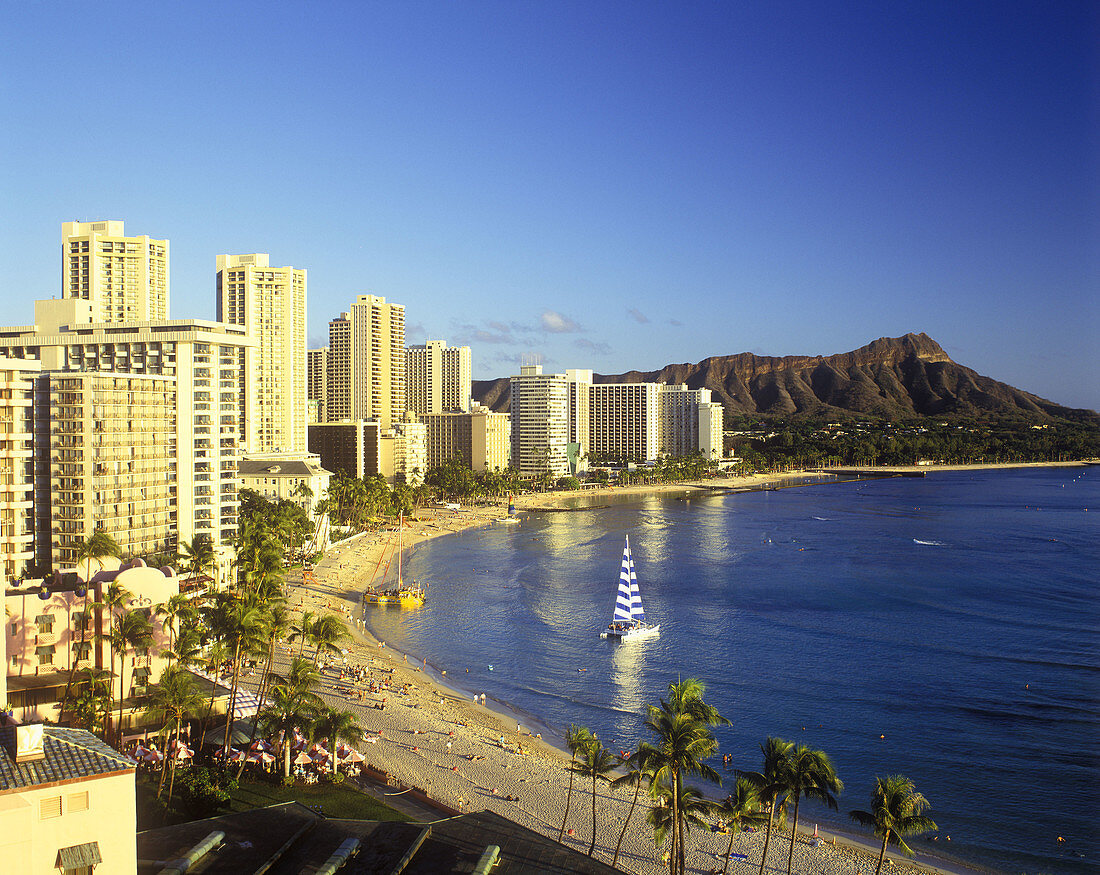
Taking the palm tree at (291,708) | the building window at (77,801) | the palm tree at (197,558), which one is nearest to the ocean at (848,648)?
the palm tree at (197,558)

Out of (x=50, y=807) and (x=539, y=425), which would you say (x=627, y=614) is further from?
(x=539, y=425)

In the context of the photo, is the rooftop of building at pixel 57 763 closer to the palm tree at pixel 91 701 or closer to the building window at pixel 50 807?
the building window at pixel 50 807

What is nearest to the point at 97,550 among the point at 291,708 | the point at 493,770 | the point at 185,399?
the point at 291,708

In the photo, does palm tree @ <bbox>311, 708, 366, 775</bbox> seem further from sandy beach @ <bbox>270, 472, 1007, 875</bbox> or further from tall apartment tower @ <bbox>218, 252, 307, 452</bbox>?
tall apartment tower @ <bbox>218, 252, 307, 452</bbox>

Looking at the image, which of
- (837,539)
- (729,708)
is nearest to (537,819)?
(729,708)

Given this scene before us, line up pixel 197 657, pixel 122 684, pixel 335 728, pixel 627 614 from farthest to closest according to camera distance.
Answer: pixel 627 614, pixel 197 657, pixel 122 684, pixel 335 728

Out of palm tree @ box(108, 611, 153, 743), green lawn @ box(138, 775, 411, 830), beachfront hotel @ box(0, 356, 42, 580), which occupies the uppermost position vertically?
beachfront hotel @ box(0, 356, 42, 580)

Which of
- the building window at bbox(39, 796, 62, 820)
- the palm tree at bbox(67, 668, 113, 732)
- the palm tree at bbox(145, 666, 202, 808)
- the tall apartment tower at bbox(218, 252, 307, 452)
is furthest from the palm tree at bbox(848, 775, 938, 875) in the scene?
the tall apartment tower at bbox(218, 252, 307, 452)
